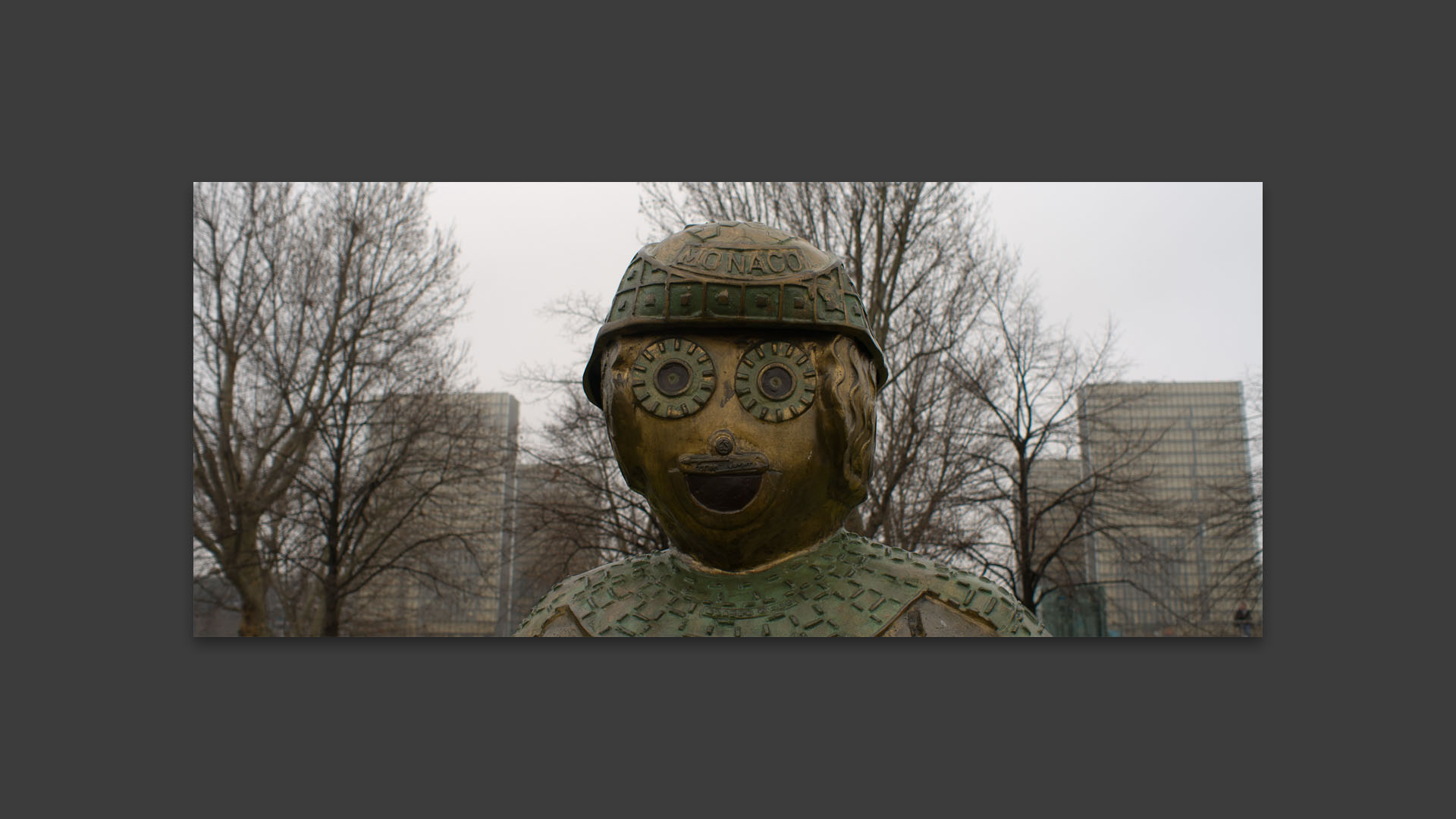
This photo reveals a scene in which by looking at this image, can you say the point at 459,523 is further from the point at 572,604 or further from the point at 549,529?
the point at 572,604

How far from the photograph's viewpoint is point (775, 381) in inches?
124

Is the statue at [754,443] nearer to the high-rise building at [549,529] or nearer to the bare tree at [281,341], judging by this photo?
the bare tree at [281,341]

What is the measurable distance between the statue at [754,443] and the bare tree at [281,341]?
4.45 meters

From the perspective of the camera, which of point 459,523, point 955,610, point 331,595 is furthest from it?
point 459,523

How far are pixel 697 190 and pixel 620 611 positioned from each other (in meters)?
7.82

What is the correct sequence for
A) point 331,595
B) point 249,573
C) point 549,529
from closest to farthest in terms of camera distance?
point 249,573 < point 331,595 < point 549,529

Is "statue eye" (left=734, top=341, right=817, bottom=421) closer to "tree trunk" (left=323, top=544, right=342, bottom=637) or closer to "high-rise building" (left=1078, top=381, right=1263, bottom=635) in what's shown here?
"high-rise building" (left=1078, top=381, right=1263, bottom=635)

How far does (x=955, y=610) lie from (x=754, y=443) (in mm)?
874

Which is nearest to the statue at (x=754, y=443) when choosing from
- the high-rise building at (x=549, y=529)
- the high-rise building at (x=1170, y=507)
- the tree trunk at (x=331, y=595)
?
the high-rise building at (x=1170, y=507)

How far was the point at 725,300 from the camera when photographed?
10.3 ft

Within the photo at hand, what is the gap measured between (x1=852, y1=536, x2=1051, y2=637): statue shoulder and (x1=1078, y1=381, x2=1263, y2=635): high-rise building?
3.28 metres

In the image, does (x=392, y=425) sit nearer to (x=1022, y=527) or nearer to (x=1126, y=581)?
(x=1022, y=527)

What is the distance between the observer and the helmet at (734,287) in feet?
10.3

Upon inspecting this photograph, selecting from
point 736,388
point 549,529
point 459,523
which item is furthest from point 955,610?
point 549,529
